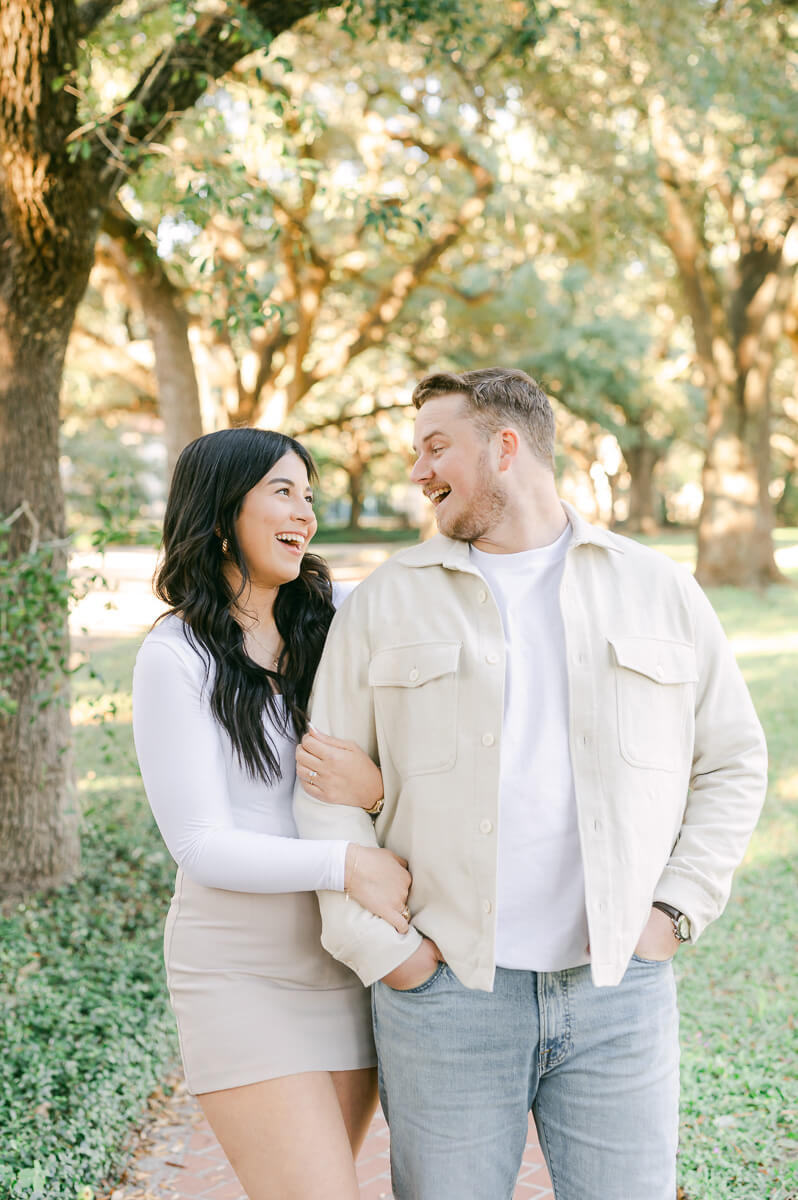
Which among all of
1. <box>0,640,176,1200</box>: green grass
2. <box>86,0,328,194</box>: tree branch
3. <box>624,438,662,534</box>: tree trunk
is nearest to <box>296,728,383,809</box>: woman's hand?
<box>0,640,176,1200</box>: green grass

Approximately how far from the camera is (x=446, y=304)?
20469 millimetres

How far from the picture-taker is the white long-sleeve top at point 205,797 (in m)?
2.35

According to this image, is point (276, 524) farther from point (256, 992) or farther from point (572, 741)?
point (256, 992)

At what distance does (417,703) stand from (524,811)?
0.32 meters

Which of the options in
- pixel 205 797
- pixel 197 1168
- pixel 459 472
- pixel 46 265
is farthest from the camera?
pixel 46 265

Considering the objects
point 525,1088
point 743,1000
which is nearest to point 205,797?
point 525,1088

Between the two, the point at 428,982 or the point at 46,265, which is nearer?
the point at 428,982

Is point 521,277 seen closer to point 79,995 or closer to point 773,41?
point 773,41

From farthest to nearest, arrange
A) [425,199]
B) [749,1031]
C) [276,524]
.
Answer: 1. [425,199]
2. [749,1031]
3. [276,524]

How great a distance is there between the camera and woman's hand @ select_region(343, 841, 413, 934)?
2.32m

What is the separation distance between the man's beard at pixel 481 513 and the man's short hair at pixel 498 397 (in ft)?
0.35

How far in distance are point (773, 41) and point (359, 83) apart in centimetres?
448

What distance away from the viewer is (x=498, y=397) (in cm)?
258

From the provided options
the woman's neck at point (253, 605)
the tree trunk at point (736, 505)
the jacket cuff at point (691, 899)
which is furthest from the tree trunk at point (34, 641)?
the tree trunk at point (736, 505)
